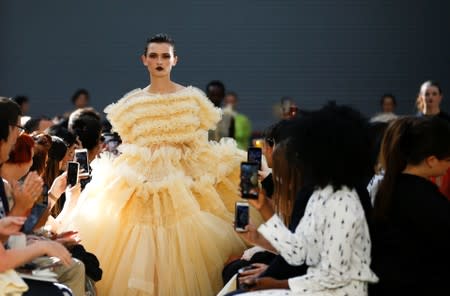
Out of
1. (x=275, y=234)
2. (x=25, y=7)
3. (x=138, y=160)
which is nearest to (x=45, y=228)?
(x=138, y=160)

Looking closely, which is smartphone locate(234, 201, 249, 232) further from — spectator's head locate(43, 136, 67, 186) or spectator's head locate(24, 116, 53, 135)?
spectator's head locate(24, 116, 53, 135)

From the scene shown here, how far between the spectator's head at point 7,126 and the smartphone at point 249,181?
3.75 ft

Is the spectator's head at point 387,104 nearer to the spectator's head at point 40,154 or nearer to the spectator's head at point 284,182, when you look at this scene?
the spectator's head at point 40,154

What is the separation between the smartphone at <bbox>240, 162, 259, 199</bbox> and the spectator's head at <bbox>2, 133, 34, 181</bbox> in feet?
3.72

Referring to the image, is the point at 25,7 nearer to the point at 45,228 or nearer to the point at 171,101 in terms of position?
the point at 171,101

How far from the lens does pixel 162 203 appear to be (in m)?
6.62

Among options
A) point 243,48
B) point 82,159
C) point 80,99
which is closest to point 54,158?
point 82,159

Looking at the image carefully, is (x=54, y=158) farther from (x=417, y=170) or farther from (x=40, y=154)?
(x=417, y=170)

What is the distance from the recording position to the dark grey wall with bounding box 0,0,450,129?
16.4 m

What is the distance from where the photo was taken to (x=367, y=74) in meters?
16.7

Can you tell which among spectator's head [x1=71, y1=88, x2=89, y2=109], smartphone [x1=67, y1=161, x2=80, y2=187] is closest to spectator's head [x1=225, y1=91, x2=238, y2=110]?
spectator's head [x1=71, y1=88, x2=89, y2=109]

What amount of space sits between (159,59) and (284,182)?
2151mm

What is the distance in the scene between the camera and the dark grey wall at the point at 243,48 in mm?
16375

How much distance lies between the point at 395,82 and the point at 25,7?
20.7 feet
